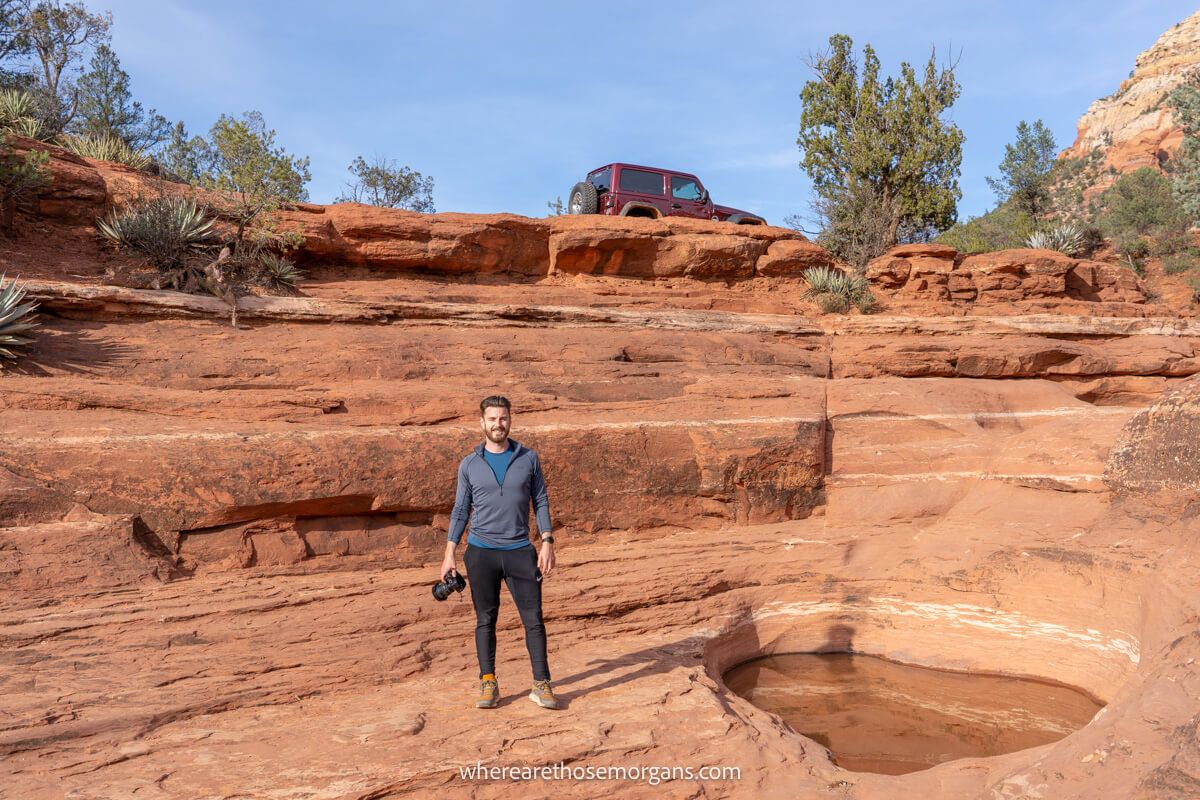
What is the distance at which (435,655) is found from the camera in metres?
6.23

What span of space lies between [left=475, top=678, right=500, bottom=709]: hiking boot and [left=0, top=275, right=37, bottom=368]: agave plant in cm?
607

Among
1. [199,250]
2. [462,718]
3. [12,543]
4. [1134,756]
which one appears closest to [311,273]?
[199,250]

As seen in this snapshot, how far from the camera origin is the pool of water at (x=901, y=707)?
614 cm

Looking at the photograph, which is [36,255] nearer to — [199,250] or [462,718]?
[199,250]

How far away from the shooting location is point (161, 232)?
10828 mm

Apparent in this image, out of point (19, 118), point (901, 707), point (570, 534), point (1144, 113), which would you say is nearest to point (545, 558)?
point (570, 534)

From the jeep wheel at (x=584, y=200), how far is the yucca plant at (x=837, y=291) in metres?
4.33

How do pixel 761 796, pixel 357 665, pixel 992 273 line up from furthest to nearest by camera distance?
pixel 992 273 → pixel 357 665 → pixel 761 796

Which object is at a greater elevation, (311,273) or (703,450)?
(311,273)

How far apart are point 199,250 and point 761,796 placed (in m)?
10.2

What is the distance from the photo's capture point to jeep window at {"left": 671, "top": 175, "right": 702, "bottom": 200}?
1675 centimetres

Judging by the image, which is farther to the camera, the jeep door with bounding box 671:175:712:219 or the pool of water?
the jeep door with bounding box 671:175:712:219

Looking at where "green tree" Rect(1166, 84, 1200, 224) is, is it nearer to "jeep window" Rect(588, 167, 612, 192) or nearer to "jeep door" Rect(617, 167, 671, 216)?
"jeep door" Rect(617, 167, 671, 216)

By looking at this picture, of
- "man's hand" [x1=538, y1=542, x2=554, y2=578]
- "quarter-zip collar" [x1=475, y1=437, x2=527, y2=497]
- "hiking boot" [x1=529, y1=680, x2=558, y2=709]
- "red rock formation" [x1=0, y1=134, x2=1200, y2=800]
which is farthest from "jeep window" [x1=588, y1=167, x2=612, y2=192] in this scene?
"hiking boot" [x1=529, y1=680, x2=558, y2=709]
